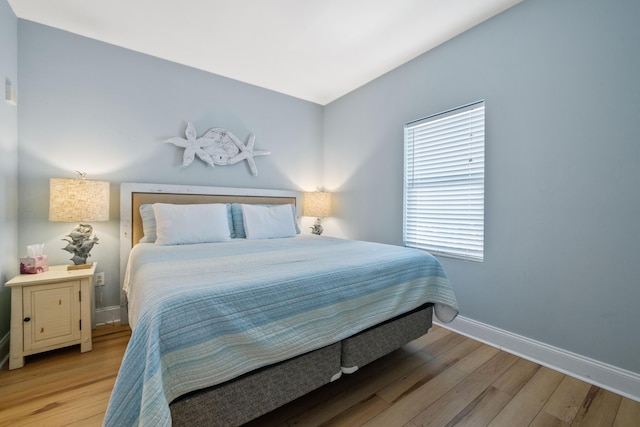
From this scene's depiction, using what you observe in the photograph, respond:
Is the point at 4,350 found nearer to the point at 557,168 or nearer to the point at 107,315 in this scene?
the point at 107,315

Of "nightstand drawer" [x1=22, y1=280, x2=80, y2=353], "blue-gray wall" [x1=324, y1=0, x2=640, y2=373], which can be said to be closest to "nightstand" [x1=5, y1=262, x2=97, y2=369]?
"nightstand drawer" [x1=22, y1=280, x2=80, y2=353]

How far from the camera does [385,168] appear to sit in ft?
9.81

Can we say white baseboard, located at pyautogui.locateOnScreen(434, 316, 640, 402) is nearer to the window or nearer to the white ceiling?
the window

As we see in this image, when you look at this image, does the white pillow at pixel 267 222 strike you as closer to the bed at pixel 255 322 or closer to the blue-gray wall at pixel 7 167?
the bed at pixel 255 322

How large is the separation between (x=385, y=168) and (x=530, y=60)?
147cm

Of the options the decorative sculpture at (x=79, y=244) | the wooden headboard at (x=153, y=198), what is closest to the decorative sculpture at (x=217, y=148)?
the wooden headboard at (x=153, y=198)

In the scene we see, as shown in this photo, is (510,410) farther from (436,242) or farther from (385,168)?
(385,168)

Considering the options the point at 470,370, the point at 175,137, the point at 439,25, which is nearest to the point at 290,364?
the point at 470,370

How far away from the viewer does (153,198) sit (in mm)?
2576

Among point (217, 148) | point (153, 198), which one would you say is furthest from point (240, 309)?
point (217, 148)

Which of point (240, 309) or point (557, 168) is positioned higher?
point (557, 168)

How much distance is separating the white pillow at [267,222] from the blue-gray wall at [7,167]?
1690 millimetres

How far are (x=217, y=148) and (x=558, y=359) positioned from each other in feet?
11.3

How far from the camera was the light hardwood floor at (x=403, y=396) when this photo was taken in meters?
1.32
